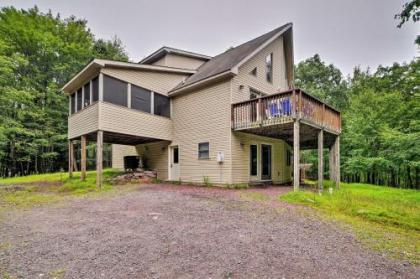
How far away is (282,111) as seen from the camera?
30.1ft

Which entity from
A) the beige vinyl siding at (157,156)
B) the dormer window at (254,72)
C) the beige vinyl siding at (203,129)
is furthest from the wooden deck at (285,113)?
the beige vinyl siding at (157,156)

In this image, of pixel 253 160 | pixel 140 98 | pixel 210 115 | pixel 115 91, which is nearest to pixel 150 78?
pixel 140 98

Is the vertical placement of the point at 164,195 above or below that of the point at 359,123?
below

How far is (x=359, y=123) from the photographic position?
18.7 meters

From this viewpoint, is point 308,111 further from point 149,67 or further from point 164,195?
point 149,67

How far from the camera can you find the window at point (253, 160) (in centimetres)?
1212

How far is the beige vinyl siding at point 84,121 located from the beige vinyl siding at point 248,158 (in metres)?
6.38

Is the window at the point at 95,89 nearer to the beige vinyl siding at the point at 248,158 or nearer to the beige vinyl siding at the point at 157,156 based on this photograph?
the beige vinyl siding at the point at 157,156

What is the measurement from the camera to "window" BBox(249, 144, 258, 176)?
12122mm

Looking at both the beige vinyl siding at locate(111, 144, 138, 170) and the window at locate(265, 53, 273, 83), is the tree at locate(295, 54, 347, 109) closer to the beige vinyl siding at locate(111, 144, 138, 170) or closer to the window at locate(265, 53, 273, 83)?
the window at locate(265, 53, 273, 83)

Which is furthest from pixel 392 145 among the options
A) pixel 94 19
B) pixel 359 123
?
pixel 94 19

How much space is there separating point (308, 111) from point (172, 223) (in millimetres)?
6958

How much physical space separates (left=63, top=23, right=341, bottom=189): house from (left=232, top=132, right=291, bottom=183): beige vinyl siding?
5 centimetres

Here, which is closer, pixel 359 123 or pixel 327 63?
pixel 359 123
